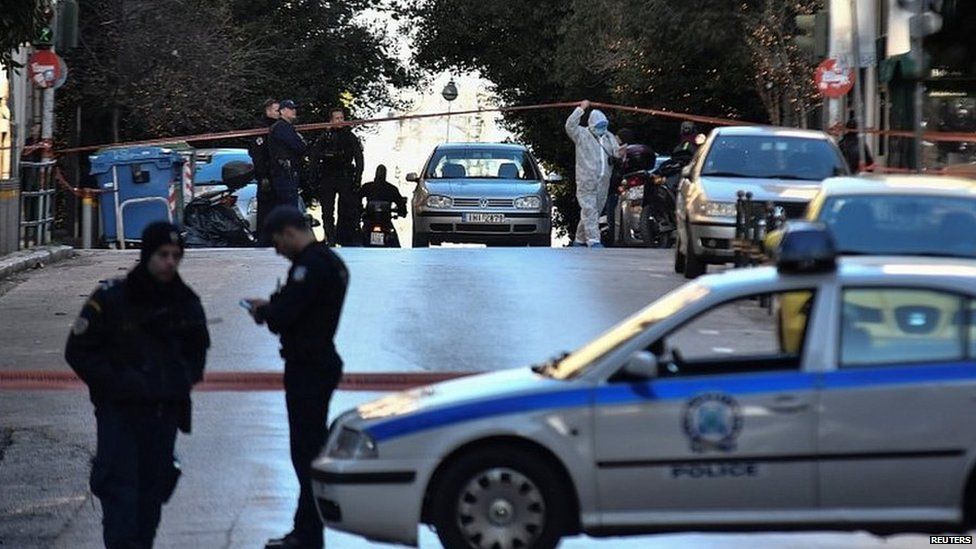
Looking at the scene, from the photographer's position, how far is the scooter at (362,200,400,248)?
30.5m

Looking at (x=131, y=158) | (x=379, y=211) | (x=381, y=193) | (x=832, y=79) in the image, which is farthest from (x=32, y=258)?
(x=832, y=79)

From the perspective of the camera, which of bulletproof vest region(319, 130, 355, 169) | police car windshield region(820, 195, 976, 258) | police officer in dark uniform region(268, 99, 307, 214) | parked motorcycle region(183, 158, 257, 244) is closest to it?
police car windshield region(820, 195, 976, 258)

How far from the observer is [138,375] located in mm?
9391

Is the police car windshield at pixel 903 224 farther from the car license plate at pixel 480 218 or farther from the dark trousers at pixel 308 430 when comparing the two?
the car license plate at pixel 480 218

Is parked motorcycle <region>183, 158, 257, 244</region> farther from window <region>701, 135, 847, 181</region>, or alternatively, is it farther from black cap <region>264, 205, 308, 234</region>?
black cap <region>264, 205, 308, 234</region>

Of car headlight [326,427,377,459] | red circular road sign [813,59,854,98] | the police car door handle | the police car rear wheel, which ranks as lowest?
the police car rear wheel

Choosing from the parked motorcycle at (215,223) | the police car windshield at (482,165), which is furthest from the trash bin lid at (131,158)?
the police car windshield at (482,165)

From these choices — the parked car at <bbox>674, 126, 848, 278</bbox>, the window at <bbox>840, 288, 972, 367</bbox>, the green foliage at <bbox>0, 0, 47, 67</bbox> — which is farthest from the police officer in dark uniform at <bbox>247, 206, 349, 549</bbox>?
the green foliage at <bbox>0, 0, 47, 67</bbox>

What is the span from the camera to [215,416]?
1410cm

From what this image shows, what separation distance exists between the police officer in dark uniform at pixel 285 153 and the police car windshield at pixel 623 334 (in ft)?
49.9

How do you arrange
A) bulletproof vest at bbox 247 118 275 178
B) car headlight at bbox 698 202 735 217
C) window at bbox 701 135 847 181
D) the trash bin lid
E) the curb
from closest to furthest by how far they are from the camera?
car headlight at bbox 698 202 735 217, window at bbox 701 135 847 181, the curb, bulletproof vest at bbox 247 118 275 178, the trash bin lid

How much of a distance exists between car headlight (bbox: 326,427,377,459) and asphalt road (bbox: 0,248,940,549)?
840 mm

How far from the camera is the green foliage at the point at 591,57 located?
4250cm

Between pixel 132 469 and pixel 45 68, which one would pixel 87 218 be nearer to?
pixel 45 68
